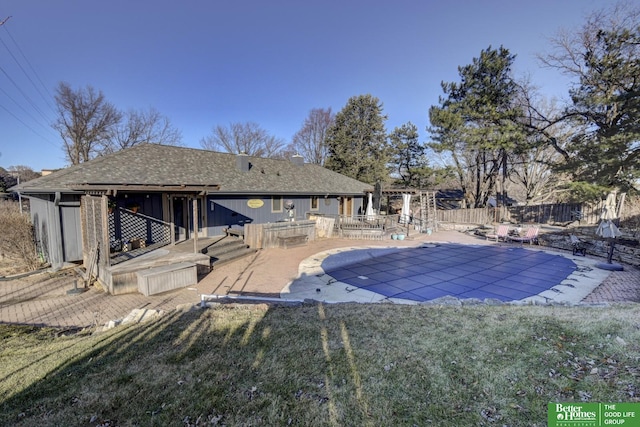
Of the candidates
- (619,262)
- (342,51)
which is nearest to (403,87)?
(342,51)

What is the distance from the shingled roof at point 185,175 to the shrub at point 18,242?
1.22 meters

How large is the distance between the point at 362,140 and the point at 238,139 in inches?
730

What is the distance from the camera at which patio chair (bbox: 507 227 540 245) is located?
13.5 meters

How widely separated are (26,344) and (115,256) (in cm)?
469

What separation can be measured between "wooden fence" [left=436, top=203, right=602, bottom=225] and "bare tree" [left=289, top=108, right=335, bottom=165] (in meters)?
19.1

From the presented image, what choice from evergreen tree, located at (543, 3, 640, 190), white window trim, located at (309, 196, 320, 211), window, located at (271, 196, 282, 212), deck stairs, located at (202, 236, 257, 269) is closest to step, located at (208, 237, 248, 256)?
deck stairs, located at (202, 236, 257, 269)

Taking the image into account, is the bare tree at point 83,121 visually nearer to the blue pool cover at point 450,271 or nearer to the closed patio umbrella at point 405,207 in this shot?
the blue pool cover at point 450,271

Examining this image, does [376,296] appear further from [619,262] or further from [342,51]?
[342,51]

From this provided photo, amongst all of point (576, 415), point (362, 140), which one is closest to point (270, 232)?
point (576, 415)

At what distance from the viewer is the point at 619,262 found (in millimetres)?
10172

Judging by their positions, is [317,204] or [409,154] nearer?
[317,204]

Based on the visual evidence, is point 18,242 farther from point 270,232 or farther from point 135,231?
point 270,232

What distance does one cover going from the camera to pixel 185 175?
12.5m

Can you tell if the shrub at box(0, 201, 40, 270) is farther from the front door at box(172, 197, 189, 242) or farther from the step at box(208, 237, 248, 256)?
the step at box(208, 237, 248, 256)
